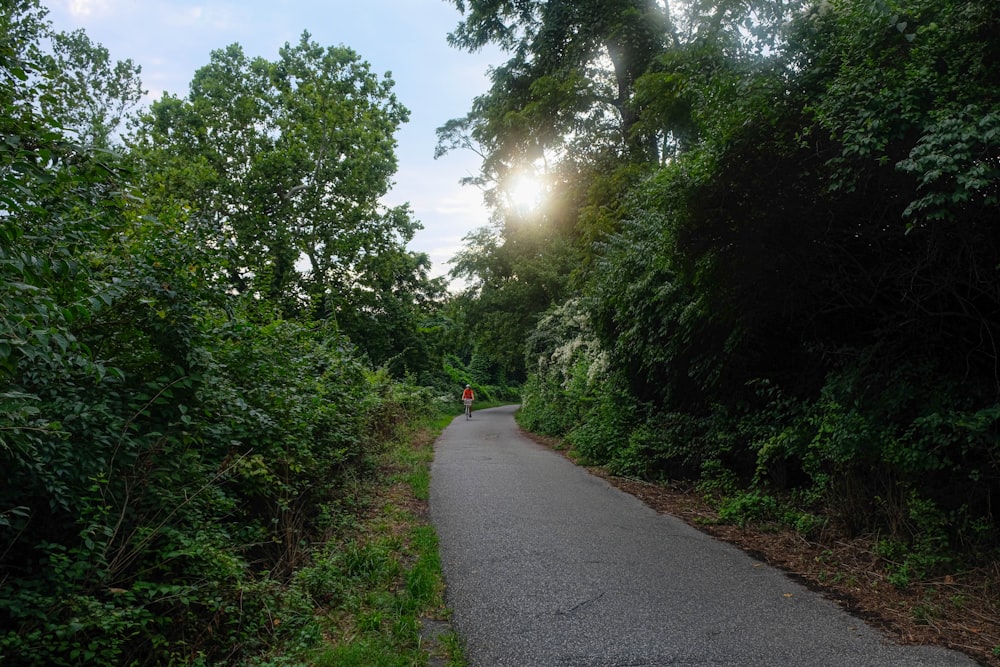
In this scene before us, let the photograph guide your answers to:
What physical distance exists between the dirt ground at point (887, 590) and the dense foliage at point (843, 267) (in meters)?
0.25

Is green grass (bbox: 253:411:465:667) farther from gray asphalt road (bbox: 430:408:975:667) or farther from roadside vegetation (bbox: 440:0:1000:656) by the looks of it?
roadside vegetation (bbox: 440:0:1000:656)

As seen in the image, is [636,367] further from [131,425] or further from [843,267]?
[131,425]

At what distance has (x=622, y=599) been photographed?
4.50 metres

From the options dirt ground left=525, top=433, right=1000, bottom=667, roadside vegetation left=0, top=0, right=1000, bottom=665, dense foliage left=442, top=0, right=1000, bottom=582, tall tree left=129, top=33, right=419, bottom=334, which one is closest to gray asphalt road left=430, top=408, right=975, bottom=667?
dirt ground left=525, top=433, right=1000, bottom=667

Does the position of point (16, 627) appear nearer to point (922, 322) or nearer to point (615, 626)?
point (615, 626)

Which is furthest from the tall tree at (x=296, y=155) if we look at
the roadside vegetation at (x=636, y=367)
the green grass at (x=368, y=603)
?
the green grass at (x=368, y=603)

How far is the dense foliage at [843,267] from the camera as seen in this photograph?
433 centimetres

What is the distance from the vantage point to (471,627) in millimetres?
4055

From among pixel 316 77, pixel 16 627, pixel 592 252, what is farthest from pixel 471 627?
pixel 316 77

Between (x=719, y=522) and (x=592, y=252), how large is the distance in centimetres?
975

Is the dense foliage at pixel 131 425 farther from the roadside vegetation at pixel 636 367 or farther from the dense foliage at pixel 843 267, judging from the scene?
the dense foliage at pixel 843 267

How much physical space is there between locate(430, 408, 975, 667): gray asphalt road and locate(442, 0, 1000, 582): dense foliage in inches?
51.5

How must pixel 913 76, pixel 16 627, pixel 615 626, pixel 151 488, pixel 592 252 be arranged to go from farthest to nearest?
pixel 592 252 → pixel 913 76 → pixel 615 626 → pixel 151 488 → pixel 16 627

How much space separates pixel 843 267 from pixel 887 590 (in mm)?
2832
